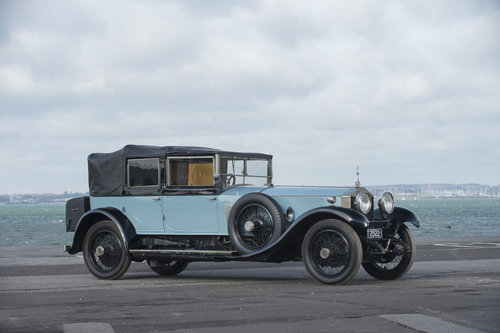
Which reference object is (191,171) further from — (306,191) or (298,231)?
(298,231)

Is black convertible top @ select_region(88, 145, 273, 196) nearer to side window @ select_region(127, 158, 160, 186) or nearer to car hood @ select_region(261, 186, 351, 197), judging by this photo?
side window @ select_region(127, 158, 160, 186)

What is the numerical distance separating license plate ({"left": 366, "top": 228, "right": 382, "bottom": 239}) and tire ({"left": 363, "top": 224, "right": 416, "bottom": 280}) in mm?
326

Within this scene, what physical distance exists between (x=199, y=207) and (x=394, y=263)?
3.19 meters

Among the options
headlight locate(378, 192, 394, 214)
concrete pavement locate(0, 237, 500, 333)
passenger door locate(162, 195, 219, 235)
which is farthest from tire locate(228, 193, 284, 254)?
headlight locate(378, 192, 394, 214)

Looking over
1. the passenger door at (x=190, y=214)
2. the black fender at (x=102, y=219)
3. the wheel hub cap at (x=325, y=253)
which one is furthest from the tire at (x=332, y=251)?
the black fender at (x=102, y=219)

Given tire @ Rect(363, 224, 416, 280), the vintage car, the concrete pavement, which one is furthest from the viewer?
tire @ Rect(363, 224, 416, 280)

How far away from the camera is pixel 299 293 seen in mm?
9625

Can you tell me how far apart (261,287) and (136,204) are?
9.57ft

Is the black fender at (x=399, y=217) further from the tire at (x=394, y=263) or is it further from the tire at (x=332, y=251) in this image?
the tire at (x=332, y=251)

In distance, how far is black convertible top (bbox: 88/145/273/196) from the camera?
12094 millimetres

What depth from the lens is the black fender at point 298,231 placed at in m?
10.4

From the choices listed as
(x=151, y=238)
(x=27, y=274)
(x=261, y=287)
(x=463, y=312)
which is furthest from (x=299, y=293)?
(x=27, y=274)

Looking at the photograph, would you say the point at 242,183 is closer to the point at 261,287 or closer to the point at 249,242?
the point at 249,242

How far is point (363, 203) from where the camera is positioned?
36.3 ft
